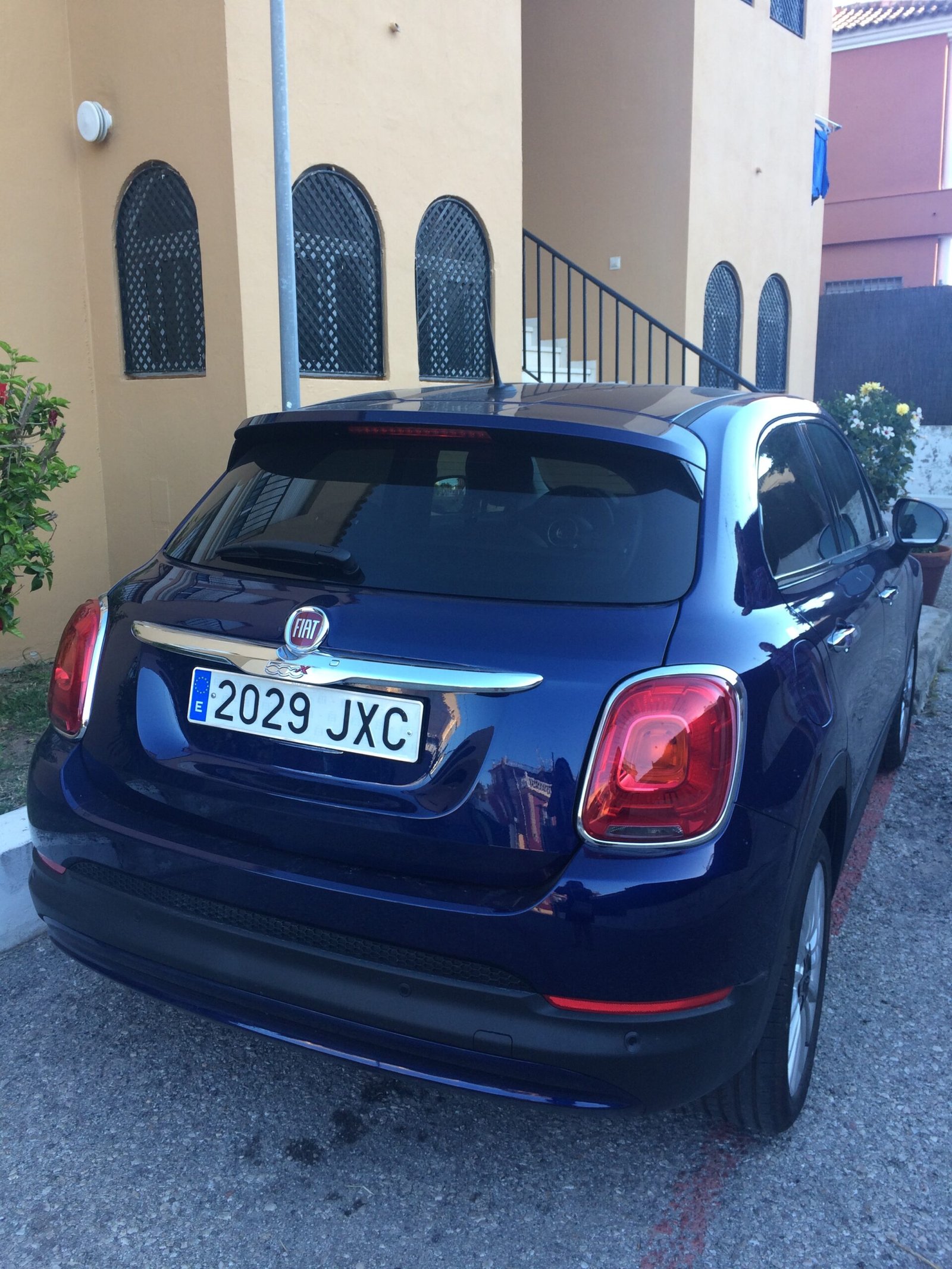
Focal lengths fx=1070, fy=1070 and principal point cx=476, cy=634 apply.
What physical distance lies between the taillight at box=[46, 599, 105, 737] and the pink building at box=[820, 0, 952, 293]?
2113 cm

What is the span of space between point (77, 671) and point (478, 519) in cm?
96

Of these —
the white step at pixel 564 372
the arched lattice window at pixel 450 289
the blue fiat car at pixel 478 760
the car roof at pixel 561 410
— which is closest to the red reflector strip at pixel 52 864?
the blue fiat car at pixel 478 760

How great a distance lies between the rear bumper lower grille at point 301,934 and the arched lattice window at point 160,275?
425 cm

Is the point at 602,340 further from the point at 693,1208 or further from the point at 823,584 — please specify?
the point at 693,1208

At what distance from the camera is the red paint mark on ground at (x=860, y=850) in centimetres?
349

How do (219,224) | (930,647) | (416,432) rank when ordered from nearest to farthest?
(416,432)
(219,224)
(930,647)

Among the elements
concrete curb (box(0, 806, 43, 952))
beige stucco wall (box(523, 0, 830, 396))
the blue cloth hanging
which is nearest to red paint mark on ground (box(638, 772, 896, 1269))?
concrete curb (box(0, 806, 43, 952))

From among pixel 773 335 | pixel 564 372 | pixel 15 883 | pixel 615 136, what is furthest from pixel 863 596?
pixel 773 335

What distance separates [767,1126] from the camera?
7.55 ft

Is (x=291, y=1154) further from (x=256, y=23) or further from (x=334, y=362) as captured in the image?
(x=256, y=23)

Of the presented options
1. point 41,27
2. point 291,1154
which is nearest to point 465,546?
point 291,1154

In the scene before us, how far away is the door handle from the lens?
8.31ft

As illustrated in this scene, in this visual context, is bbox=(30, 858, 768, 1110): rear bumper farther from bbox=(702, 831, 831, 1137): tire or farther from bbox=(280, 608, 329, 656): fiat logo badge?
bbox=(280, 608, 329, 656): fiat logo badge

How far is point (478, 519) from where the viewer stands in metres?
2.20
